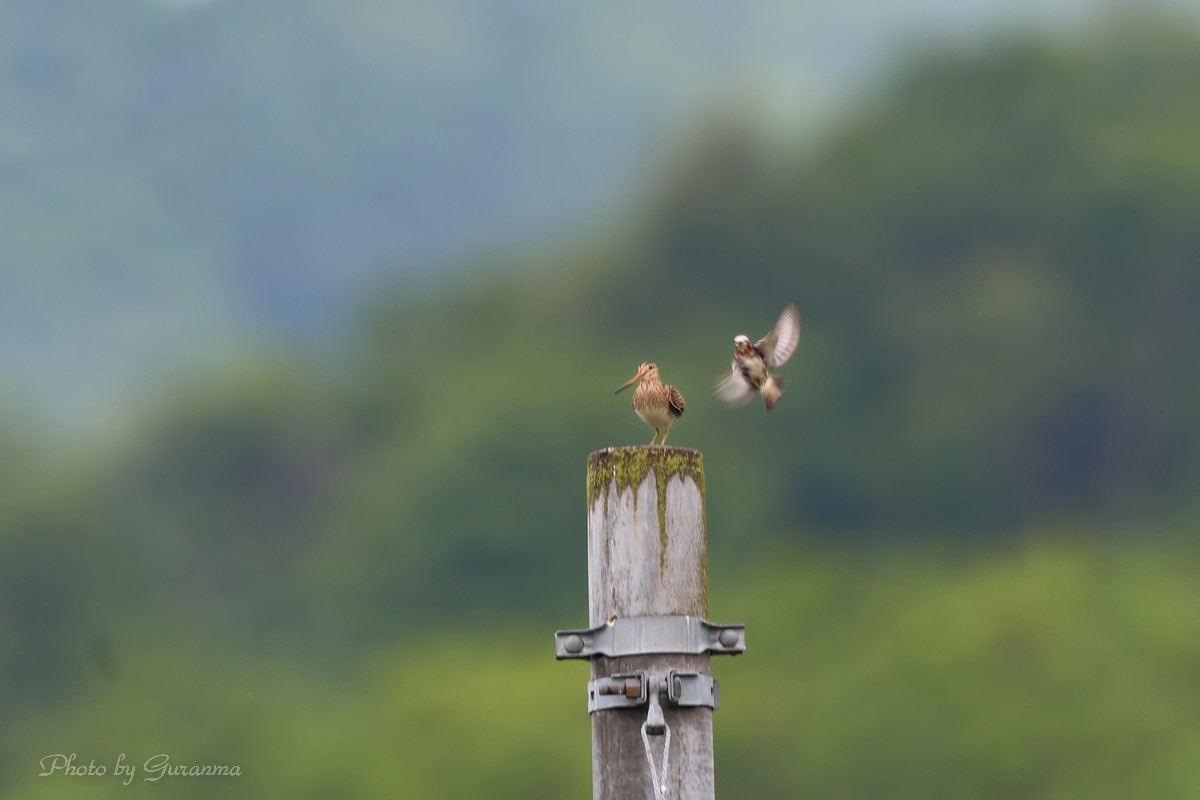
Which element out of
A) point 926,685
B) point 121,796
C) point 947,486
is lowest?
point 121,796

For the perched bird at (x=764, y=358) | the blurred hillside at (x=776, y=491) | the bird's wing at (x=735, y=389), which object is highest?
the blurred hillside at (x=776, y=491)

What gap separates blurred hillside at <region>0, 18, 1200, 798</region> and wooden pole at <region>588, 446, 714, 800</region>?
38.4 m

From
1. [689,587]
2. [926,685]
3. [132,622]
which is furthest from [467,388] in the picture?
[689,587]

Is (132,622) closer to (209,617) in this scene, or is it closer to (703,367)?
(209,617)

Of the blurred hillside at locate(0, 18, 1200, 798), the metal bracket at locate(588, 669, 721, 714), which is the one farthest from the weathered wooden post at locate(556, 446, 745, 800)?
the blurred hillside at locate(0, 18, 1200, 798)

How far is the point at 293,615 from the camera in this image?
65.8m

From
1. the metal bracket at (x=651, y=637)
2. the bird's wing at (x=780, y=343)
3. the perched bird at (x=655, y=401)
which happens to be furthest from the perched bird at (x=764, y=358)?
the metal bracket at (x=651, y=637)

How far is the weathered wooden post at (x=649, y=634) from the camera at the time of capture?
30.0 ft

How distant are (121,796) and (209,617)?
12629mm

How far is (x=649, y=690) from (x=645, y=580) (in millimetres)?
352

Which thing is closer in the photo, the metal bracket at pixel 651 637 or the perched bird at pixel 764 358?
the metal bracket at pixel 651 637

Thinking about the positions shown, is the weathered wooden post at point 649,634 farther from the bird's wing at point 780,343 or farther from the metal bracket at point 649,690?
the bird's wing at point 780,343

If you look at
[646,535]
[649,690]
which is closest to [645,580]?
[646,535]

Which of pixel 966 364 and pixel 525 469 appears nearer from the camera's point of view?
pixel 525 469
